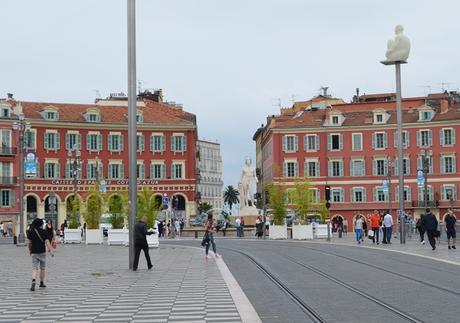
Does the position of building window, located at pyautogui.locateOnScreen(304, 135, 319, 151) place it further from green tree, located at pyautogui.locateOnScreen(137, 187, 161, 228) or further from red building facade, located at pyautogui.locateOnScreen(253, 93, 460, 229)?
green tree, located at pyautogui.locateOnScreen(137, 187, 161, 228)

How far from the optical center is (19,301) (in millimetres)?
17109

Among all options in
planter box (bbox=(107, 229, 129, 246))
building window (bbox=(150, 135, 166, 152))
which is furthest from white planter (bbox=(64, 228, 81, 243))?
building window (bbox=(150, 135, 166, 152))

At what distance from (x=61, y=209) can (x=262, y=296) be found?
77822 mm

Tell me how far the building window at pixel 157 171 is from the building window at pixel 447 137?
1168 inches

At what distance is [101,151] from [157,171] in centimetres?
641

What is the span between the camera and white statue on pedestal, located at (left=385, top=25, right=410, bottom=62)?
4341cm

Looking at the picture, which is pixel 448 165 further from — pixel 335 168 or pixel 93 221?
pixel 93 221

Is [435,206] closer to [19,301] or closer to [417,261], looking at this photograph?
[417,261]

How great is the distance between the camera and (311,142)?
96.6 m

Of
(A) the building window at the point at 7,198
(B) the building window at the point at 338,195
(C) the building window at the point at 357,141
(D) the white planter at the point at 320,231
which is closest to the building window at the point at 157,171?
(A) the building window at the point at 7,198

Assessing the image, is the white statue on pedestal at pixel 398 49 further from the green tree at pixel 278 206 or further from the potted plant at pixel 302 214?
the green tree at pixel 278 206

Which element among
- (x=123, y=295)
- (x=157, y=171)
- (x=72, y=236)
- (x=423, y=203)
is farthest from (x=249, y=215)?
(x=123, y=295)

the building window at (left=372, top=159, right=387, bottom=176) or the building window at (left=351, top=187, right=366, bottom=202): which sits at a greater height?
the building window at (left=372, top=159, right=387, bottom=176)

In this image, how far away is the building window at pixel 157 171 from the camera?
97500mm
